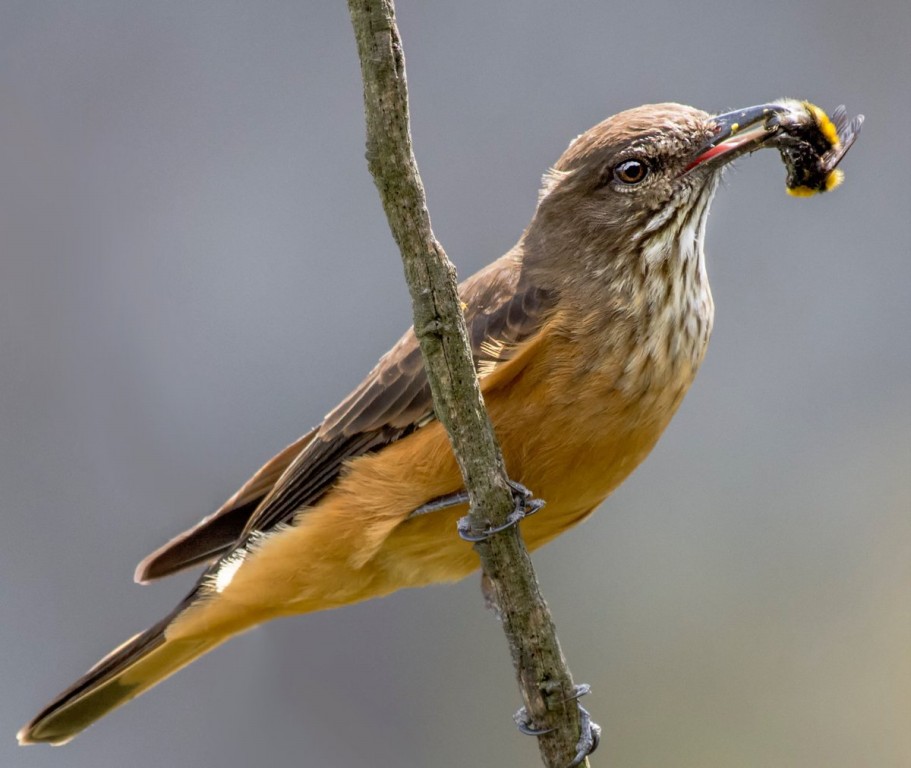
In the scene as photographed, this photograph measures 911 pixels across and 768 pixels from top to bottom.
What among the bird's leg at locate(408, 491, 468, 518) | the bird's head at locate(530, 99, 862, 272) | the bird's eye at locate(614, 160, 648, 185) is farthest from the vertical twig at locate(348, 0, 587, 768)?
the bird's eye at locate(614, 160, 648, 185)

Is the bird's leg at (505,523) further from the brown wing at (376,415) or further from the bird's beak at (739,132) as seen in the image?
the bird's beak at (739,132)

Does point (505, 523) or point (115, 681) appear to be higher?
point (115, 681)

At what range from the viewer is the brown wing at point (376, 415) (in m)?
→ 5.90

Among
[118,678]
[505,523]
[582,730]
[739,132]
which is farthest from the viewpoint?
[118,678]

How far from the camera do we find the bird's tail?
6742mm

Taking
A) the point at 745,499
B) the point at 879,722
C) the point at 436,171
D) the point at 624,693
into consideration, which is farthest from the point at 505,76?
the point at 879,722

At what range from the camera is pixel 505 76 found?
11.5m

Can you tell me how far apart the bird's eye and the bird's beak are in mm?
193

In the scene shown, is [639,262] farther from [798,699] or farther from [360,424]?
[798,699]

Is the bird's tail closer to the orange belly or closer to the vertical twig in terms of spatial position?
the orange belly

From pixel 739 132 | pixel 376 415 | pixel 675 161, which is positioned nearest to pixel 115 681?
pixel 376 415

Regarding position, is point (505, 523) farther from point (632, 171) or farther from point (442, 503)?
point (632, 171)

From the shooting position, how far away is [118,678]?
6832 mm

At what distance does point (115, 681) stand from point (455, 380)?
10.4 ft
